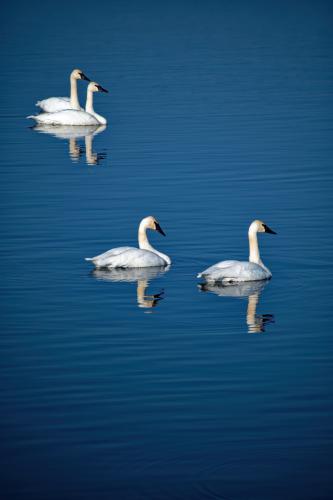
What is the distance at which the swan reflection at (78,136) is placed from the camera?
3056 cm

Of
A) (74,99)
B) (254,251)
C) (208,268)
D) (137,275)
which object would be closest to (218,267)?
(208,268)

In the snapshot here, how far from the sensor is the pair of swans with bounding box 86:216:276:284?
57.9ft

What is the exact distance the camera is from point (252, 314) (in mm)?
16516

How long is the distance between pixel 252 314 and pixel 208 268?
1.74 metres

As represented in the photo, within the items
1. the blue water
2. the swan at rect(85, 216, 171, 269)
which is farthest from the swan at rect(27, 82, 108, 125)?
the swan at rect(85, 216, 171, 269)

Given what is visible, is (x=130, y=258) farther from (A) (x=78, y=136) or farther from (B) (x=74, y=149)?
(A) (x=78, y=136)

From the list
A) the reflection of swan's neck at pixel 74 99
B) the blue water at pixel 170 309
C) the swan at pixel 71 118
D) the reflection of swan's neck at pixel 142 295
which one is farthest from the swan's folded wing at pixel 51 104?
the reflection of swan's neck at pixel 142 295

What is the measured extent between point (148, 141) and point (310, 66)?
64.3ft

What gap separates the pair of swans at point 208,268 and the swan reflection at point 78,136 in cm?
1025

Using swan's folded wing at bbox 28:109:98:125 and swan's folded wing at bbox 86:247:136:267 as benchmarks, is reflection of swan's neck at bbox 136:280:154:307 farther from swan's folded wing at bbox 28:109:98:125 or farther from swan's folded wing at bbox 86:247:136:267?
swan's folded wing at bbox 28:109:98:125

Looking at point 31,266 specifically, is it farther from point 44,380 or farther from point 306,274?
point 44,380

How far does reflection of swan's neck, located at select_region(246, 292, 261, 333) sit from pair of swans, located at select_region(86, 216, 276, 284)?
1.36 feet

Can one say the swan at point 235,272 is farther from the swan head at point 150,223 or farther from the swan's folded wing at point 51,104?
the swan's folded wing at point 51,104

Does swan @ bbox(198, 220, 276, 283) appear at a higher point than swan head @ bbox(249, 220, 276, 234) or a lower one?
lower
